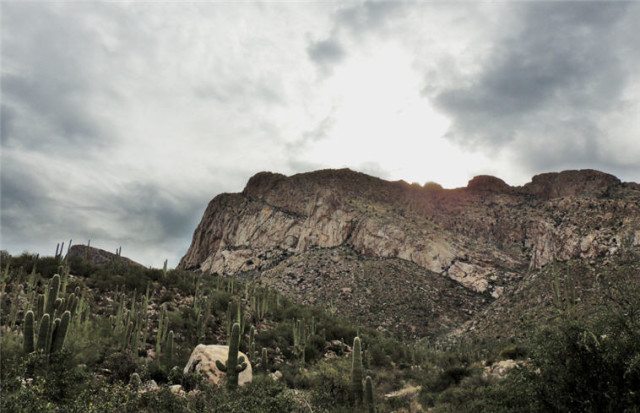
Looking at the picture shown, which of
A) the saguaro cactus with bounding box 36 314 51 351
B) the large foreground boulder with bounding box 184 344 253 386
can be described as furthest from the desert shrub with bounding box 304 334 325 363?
the saguaro cactus with bounding box 36 314 51 351

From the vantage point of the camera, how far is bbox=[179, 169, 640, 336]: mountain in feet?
147

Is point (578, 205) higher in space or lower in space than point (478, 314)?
higher

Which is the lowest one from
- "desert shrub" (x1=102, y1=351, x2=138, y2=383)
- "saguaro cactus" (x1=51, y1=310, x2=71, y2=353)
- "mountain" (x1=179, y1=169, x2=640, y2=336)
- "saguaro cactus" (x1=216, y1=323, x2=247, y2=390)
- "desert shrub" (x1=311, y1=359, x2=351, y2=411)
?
"desert shrub" (x1=311, y1=359, x2=351, y2=411)

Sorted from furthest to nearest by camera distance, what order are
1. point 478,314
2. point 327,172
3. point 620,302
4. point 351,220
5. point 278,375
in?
1. point 327,172
2. point 351,220
3. point 478,314
4. point 278,375
5. point 620,302

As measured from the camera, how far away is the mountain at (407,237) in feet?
147

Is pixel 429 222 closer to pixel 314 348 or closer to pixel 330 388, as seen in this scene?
pixel 314 348

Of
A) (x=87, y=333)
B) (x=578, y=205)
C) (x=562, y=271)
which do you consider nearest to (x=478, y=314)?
(x=562, y=271)

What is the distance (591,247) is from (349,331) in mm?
27546

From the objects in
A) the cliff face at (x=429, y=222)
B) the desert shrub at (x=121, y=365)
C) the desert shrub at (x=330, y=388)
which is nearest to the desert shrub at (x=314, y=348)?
the desert shrub at (x=330, y=388)

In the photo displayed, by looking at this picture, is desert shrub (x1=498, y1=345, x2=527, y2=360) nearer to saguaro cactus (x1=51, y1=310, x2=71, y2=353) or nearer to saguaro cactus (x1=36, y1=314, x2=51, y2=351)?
saguaro cactus (x1=51, y1=310, x2=71, y2=353)

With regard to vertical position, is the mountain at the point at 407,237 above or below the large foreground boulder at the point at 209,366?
above

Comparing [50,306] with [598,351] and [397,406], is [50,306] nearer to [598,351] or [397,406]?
[397,406]

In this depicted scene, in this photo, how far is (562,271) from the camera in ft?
124

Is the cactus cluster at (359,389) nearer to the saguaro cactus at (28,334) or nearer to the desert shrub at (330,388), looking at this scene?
the desert shrub at (330,388)
